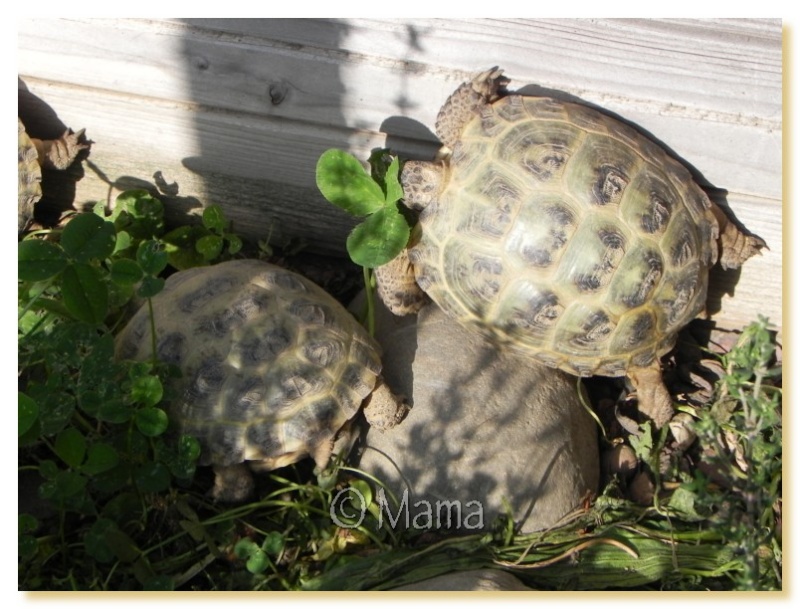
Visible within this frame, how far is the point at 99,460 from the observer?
224 centimetres

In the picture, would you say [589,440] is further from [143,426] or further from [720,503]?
[143,426]

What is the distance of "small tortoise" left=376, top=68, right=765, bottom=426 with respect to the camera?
2.27 metres

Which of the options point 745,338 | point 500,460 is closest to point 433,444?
point 500,460

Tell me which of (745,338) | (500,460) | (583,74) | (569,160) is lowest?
(500,460)

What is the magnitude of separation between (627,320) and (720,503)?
1.82ft

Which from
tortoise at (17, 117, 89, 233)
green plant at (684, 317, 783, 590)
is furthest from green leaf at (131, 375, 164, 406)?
A: green plant at (684, 317, 783, 590)

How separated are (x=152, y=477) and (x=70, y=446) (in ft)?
0.76

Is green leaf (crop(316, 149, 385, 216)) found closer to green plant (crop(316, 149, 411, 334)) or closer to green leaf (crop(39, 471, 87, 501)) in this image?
green plant (crop(316, 149, 411, 334))

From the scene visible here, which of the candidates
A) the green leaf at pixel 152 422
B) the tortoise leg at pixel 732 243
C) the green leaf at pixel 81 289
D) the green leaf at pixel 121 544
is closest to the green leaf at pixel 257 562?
the green leaf at pixel 121 544

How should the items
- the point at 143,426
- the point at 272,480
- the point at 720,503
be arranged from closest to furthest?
the point at 720,503 < the point at 143,426 < the point at 272,480

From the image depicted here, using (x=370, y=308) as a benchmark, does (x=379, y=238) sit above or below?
above

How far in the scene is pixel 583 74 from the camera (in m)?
2.26

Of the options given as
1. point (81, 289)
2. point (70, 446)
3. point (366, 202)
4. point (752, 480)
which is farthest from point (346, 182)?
point (752, 480)

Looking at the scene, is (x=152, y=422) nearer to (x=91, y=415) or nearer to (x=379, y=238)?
(x=91, y=415)
